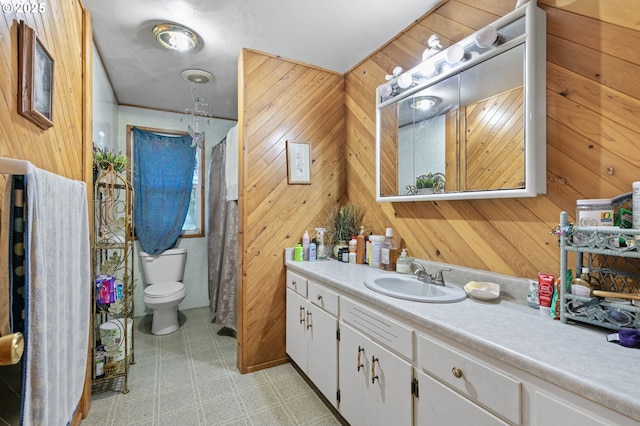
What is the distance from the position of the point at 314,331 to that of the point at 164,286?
Answer: 1.92 metres

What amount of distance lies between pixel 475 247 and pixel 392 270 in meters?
0.56

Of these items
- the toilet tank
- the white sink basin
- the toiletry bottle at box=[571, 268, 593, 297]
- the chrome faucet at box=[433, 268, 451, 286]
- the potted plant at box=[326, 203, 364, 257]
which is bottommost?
the toilet tank

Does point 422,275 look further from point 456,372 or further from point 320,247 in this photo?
point 320,247

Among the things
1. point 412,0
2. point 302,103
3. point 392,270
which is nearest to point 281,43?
point 302,103

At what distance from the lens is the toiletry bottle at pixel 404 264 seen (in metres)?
1.81

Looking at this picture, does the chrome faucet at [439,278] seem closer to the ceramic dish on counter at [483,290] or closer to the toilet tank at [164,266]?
the ceramic dish on counter at [483,290]

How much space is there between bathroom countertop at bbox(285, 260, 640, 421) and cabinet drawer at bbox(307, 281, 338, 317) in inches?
12.4

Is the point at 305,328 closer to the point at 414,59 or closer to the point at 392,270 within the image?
the point at 392,270

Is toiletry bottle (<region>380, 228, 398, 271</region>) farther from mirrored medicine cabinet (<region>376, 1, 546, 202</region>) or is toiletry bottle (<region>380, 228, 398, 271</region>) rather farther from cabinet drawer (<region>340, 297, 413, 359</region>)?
cabinet drawer (<region>340, 297, 413, 359</region>)

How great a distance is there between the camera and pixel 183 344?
263cm

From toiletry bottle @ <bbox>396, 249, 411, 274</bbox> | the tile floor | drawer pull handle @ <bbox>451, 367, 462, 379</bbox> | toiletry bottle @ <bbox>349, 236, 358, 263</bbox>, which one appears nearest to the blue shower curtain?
the tile floor

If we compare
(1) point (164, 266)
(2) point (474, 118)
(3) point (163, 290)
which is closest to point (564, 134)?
(2) point (474, 118)

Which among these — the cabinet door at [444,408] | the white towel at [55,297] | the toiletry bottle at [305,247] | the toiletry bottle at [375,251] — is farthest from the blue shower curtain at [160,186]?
the cabinet door at [444,408]

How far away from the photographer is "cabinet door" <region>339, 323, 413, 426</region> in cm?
121
